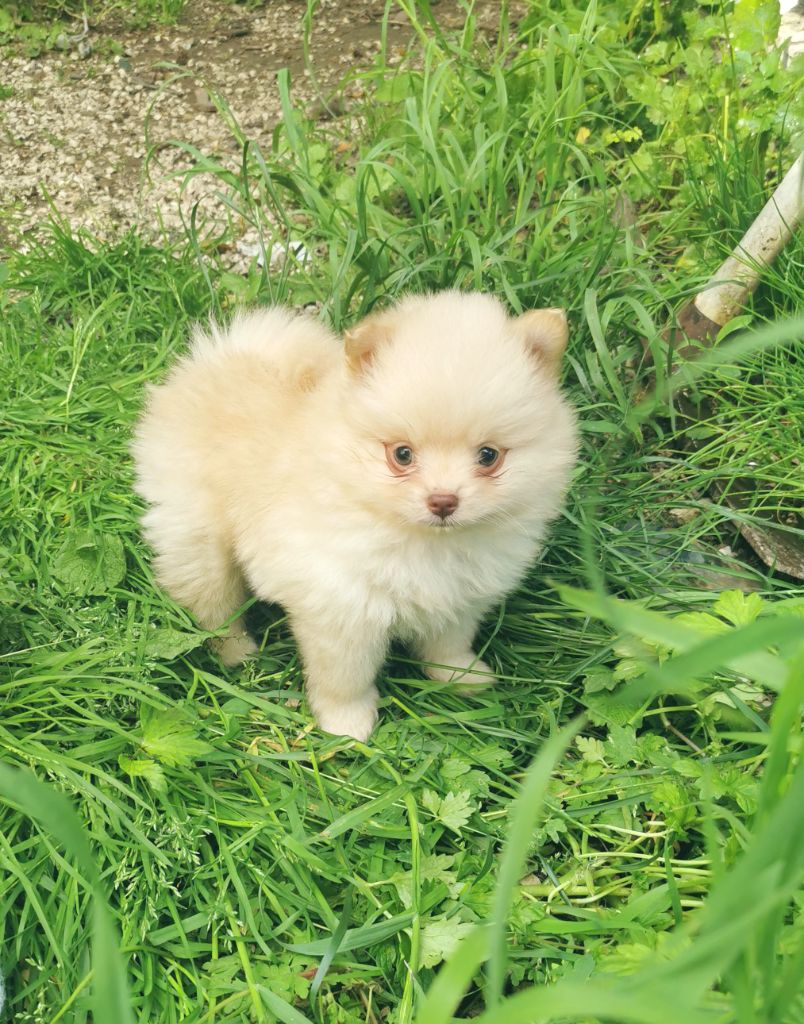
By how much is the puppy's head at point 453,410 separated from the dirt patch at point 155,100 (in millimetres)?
2107

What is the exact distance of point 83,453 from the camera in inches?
117

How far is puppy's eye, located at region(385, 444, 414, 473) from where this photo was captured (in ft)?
6.29

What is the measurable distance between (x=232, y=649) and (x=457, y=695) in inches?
27.0

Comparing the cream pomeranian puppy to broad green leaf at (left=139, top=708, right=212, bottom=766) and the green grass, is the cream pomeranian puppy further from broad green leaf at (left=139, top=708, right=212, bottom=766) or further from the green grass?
broad green leaf at (left=139, top=708, right=212, bottom=766)

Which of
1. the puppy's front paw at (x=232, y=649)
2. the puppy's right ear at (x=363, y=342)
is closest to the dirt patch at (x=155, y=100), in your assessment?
the puppy's front paw at (x=232, y=649)

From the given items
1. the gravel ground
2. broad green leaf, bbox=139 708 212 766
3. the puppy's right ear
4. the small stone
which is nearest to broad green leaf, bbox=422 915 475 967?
broad green leaf, bbox=139 708 212 766

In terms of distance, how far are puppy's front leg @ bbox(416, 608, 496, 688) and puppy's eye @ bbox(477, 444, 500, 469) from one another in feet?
2.08

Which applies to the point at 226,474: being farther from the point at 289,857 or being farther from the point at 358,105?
the point at 358,105

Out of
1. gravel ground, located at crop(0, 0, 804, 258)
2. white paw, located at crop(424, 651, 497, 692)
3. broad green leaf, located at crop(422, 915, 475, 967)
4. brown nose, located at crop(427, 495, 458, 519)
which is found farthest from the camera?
gravel ground, located at crop(0, 0, 804, 258)

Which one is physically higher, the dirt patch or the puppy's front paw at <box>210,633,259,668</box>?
the dirt patch

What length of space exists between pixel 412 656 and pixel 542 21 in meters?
2.80

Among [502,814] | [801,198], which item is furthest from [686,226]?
[502,814]

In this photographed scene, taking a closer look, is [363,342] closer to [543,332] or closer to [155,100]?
[543,332]

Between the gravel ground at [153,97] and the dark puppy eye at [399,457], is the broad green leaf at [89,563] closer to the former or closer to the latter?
the dark puppy eye at [399,457]
